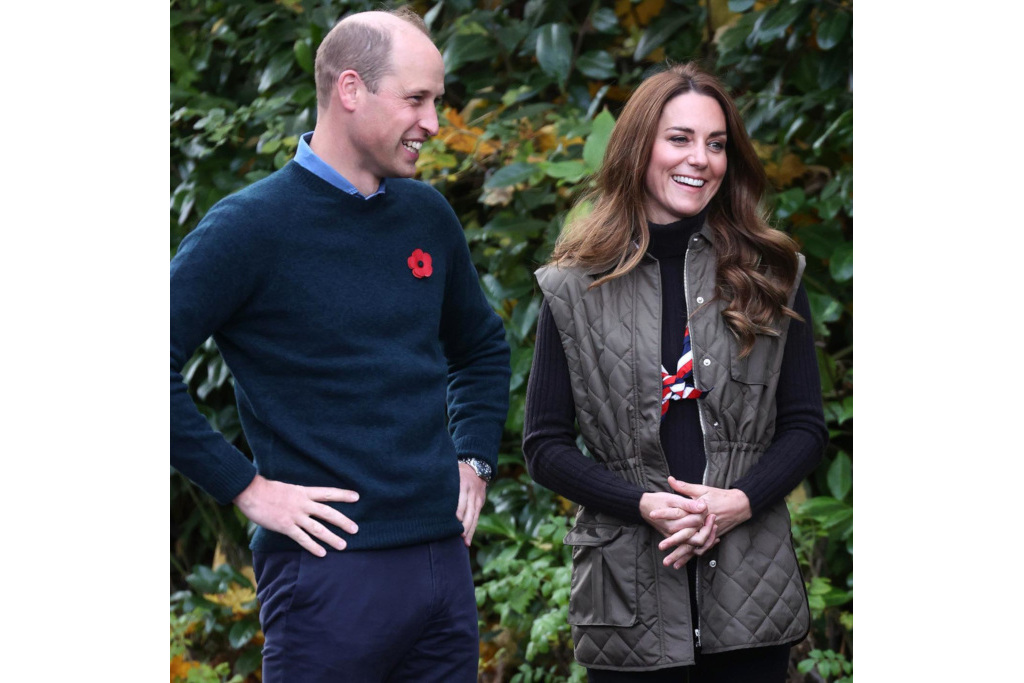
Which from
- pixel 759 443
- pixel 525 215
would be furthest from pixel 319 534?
pixel 525 215

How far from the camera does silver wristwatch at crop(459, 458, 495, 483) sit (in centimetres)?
222

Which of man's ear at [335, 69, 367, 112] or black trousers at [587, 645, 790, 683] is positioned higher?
man's ear at [335, 69, 367, 112]

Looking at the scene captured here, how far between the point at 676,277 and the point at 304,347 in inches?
29.2

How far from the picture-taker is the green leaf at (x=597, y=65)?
394cm

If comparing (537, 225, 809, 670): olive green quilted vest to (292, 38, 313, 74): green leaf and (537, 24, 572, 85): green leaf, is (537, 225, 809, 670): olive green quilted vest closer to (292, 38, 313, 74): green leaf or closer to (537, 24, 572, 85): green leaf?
(537, 24, 572, 85): green leaf

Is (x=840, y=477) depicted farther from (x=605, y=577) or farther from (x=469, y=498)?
(x=469, y=498)

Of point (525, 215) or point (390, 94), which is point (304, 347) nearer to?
point (390, 94)

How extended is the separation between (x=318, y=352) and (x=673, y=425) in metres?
0.67

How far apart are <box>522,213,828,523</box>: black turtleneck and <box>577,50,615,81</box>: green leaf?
1.76 metres

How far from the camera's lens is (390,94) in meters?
1.95

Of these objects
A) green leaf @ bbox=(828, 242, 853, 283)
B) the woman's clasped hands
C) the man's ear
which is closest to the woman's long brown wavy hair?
the woman's clasped hands

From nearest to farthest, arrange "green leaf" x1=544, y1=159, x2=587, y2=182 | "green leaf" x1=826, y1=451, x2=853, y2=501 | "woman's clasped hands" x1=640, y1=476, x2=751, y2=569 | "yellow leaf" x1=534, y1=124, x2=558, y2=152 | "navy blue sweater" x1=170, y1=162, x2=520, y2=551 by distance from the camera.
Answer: "navy blue sweater" x1=170, y1=162, x2=520, y2=551
"woman's clasped hands" x1=640, y1=476, x2=751, y2=569
"green leaf" x1=544, y1=159, x2=587, y2=182
"green leaf" x1=826, y1=451, x2=853, y2=501
"yellow leaf" x1=534, y1=124, x2=558, y2=152

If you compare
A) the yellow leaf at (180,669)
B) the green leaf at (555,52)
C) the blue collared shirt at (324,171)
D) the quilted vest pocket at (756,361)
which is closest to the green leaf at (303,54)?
the green leaf at (555,52)

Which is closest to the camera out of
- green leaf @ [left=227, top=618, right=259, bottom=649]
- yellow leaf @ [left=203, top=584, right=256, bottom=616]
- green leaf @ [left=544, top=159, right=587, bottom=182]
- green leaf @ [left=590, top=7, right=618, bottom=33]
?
green leaf @ [left=544, top=159, right=587, bottom=182]
